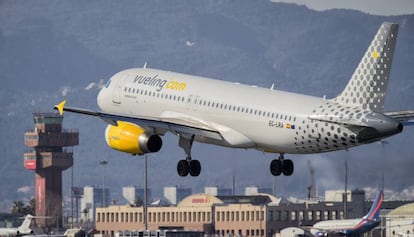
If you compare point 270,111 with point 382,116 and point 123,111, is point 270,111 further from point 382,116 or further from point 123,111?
point 123,111

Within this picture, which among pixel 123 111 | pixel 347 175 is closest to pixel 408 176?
pixel 347 175

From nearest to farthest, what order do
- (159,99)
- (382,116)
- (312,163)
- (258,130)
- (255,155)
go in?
(382,116) → (258,130) → (159,99) → (255,155) → (312,163)

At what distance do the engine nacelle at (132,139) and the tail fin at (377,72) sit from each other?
16663 millimetres

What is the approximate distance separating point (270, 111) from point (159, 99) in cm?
1192

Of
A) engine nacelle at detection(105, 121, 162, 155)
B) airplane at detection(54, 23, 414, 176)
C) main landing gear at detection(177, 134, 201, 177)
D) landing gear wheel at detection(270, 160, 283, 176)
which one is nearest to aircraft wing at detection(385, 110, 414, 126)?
airplane at detection(54, 23, 414, 176)

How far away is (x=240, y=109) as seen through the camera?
346 ft

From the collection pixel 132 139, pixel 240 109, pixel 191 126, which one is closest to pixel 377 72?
pixel 240 109

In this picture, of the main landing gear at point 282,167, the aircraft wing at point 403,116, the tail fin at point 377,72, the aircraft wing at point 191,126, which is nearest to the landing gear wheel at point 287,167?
the main landing gear at point 282,167

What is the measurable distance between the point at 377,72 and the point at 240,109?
1100 cm

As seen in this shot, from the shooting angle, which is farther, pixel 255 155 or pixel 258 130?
pixel 255 155

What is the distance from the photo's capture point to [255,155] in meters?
168

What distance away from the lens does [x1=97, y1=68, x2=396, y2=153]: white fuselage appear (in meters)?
99.7

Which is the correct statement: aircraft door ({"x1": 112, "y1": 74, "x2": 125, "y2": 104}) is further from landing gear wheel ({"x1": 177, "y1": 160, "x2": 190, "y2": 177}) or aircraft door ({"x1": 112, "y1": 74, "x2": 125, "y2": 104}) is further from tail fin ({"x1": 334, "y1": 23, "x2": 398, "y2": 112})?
tail fin ({"x1": 334, "y1": 23, "x2": 398, "y2": 112})

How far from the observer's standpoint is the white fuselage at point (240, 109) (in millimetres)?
99688
